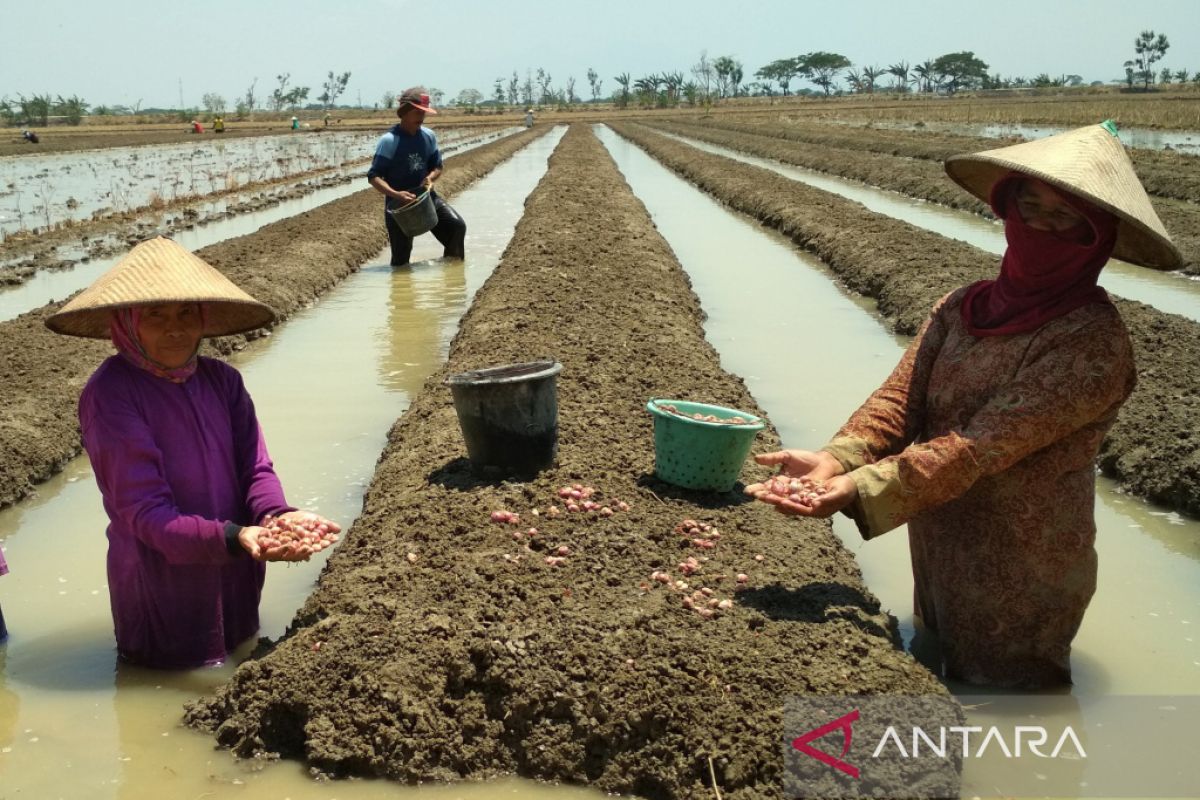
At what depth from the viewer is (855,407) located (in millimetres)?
6359

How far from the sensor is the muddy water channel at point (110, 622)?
2.90 meters

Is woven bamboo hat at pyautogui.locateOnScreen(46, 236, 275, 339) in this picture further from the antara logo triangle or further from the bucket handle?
the bucket handle

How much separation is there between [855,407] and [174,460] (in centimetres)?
420

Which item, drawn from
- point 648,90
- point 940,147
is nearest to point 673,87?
point 648,90

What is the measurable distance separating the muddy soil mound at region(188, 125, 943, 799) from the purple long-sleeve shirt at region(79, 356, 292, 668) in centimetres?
26

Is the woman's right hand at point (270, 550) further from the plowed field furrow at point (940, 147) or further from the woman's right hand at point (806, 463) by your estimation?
the plowed field furrow at point (940, 147)

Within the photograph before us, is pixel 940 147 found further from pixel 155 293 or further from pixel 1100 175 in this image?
pixel 155 293

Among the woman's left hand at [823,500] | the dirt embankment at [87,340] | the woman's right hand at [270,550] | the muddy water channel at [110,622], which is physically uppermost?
the woman's left hand at [823,500]

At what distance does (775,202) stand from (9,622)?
13432 mm

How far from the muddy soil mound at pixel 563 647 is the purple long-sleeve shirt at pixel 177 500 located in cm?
26

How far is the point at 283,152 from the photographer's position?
36.8 m

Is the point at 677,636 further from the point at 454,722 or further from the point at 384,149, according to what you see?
the point at 384,149

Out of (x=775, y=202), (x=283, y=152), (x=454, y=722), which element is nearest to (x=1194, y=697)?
(x=454, y=722)

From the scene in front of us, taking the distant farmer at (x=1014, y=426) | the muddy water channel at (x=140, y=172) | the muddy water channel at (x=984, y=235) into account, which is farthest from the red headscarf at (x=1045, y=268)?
the muddy water channel at (x=140, y=172)
